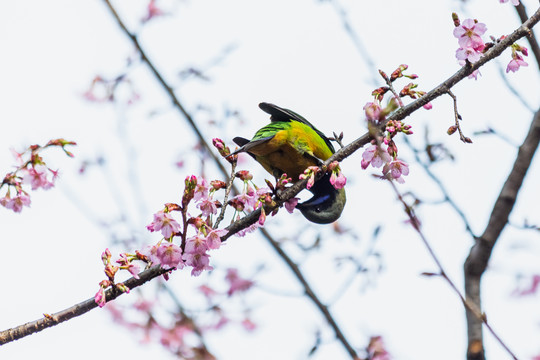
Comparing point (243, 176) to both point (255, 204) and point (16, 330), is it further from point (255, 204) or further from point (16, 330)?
point (16, 330)

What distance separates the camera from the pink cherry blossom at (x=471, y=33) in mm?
2770

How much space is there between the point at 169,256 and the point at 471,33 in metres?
1.79

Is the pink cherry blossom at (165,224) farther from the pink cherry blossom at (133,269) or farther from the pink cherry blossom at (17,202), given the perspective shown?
the pink cherry blossom at (17,202)

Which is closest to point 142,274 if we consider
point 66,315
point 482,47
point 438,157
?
point 66,315

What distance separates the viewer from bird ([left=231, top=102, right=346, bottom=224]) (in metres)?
4.09

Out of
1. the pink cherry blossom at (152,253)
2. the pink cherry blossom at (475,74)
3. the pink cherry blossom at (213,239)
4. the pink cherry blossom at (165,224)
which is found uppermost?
the pink cherry blossom at (165,224)

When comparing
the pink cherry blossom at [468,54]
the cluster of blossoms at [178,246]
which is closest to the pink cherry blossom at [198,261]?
the cluster of blossoms at [178,246]

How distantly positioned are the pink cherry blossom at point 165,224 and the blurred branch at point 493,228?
160 centimetres

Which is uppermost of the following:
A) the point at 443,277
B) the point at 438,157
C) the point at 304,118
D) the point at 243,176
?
the point at 304,118

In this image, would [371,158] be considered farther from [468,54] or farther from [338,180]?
[468,54]

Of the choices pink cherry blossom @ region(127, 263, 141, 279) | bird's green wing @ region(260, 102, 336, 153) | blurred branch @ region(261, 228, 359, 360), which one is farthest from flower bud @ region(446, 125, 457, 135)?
blurred branch @ region(261, 228, 359, 360)

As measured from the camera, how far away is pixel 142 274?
2525mm

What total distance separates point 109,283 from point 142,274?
160 mm

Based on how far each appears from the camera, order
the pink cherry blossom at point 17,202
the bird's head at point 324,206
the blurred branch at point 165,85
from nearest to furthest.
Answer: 1. the pink cherry blossom at point 17,202
2. the bird's head at point 324,206
3. the blurred branch at point 165,85
